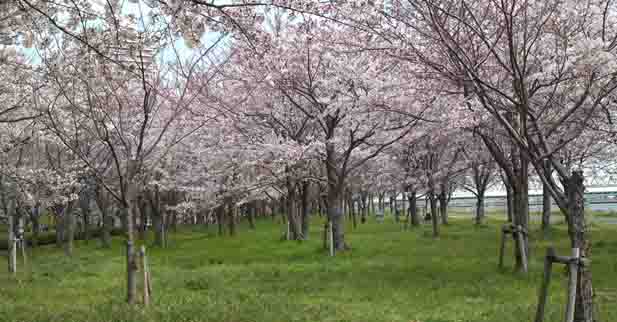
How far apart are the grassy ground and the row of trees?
126 centimetres

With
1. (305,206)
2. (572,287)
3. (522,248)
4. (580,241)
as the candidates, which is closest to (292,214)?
(305,206)

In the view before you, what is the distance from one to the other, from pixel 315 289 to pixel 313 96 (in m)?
8.26

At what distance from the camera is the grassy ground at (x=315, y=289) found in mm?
8102

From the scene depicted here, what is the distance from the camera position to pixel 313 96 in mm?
17531

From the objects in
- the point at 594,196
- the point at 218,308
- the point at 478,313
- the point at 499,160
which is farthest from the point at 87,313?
the point at 594,196

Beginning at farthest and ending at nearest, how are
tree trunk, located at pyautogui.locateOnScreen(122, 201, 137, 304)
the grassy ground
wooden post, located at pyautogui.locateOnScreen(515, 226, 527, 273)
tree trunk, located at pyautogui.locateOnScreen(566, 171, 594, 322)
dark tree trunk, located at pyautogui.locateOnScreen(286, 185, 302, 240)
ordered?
dark tree trunk, located at pyautogui.locateOnScreen(286, 185, 302, 240), wooden post, located at pyautogui.locateOnScreen(515, 226, 527, 273), tree trunk, located at pyautogui.locateOnScreen(122, 201, 137, 304), the grassy ground, tree trunk, located at pyautogui.locateOnScreen(566, 171, 594, 322)

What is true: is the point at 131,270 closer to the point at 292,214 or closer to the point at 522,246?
the point at 522,246

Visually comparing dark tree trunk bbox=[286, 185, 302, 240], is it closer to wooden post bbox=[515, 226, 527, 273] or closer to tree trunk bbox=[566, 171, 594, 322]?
wooden post bbox=[515, 226, 527, 273]

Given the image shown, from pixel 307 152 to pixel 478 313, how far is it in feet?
32.8

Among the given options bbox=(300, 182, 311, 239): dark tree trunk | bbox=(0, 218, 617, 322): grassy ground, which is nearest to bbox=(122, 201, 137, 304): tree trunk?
bbox=(0, 218, 617, 322): grassy ground

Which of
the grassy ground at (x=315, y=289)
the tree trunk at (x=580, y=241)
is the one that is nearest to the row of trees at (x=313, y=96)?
the tree trunk at (x=580, y=241)

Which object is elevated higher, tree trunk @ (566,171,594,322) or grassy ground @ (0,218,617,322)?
tree trunk @ (566,171,594,322)

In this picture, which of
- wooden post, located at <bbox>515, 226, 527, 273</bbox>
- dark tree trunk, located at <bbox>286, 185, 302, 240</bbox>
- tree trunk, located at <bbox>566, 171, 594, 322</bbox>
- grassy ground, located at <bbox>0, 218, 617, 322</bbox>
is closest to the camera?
tree trunk, located at <bbox>566, 171, 594, 322</bbox>

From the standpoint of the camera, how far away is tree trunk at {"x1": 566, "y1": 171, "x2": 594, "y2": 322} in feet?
20.7
